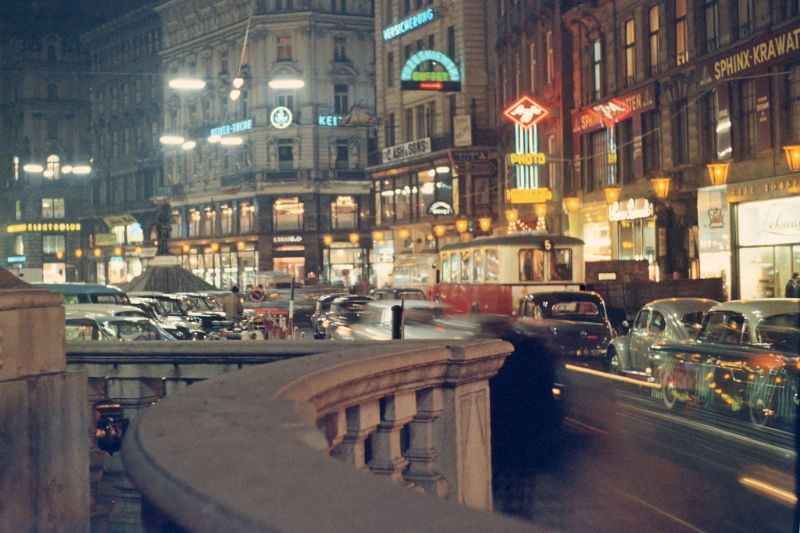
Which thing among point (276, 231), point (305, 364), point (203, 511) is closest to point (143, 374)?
point (305, 364)

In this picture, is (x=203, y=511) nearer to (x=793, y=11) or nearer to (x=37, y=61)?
(x=793, y=11)

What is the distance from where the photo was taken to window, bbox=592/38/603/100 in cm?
4703

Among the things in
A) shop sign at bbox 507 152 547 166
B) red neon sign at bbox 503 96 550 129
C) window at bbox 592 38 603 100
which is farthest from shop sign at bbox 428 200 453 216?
window at bbox 592 38 603 100

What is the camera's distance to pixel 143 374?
8.99 m

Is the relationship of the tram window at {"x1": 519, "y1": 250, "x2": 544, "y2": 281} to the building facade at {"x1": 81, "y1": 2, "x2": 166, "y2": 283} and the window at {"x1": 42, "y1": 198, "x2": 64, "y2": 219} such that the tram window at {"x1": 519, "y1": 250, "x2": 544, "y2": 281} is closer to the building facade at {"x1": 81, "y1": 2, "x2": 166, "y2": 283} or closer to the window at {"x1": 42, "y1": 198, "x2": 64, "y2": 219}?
the building facade at {"x1": 81, "y1": 2, "x2": 166, "y2": 283}

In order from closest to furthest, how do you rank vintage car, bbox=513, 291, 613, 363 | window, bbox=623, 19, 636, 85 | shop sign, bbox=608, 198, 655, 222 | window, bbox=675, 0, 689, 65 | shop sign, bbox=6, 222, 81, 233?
1. vintage car, bbox=513, 291, 613, 363
2. window, bbox=675, 0, 689, 65
3. shop sign, bbox=608, 198, 655, 222
4. window, bbox=623, 19, 636, 85
5. shop sign, bbox=6, 222, 81, 233

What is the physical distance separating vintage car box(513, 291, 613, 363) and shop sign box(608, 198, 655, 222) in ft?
45.3

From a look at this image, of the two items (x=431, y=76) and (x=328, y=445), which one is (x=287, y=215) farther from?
(x=328, y=445)

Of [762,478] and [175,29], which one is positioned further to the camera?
[175,29]

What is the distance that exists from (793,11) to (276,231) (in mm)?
61430

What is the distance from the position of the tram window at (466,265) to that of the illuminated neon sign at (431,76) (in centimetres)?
2649

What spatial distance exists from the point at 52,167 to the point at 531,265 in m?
89.7

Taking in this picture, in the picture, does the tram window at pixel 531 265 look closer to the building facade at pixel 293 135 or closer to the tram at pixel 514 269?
the tram at pixel 514 269

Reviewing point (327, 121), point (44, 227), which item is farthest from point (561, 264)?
point (44, 227)
